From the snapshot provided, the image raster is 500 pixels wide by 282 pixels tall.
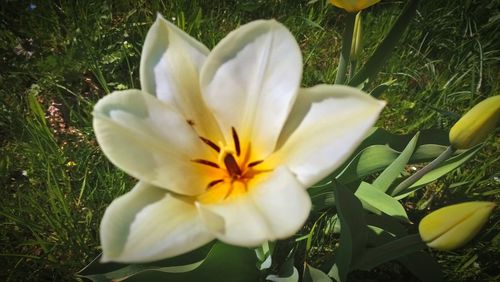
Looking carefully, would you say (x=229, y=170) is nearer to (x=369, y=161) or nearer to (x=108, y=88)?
(x=369, y=161)

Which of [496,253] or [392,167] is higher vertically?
[392,167]

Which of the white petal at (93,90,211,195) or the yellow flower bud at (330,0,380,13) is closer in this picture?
the white petal at (93,90,211,195)

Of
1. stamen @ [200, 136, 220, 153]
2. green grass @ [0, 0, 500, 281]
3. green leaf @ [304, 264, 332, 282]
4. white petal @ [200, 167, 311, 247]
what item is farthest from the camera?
green grass @ [0, 0, 500, 281]

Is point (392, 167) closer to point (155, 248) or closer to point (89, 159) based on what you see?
point (155, 248)

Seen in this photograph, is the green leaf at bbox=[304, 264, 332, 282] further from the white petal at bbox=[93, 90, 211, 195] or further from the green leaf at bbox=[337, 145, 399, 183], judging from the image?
the white petal at bbox=[93, 90, 211, 195]

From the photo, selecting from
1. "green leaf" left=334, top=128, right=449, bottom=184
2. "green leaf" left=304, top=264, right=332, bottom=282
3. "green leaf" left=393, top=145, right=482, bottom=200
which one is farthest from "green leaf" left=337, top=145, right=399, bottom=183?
"green leaf" left=304, top=264, right=332, bottom=282

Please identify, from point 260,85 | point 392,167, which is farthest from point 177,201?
point 392,167

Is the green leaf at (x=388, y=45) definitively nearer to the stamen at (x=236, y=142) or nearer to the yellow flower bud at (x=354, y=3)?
the yellow flower bud at (x=354, y=3)
